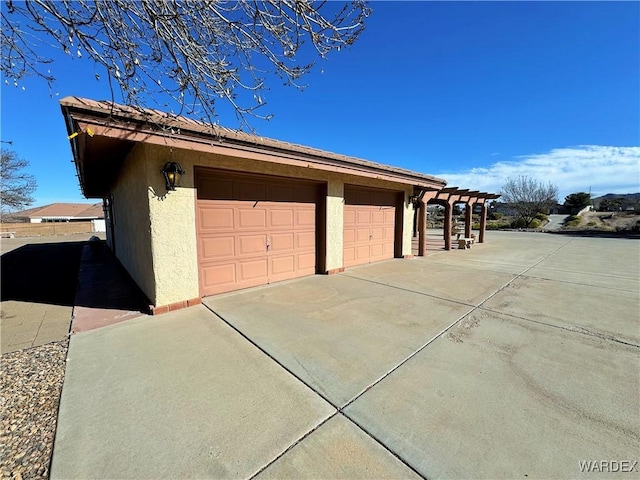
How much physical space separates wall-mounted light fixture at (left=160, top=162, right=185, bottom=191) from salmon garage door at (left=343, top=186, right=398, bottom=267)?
4553mm

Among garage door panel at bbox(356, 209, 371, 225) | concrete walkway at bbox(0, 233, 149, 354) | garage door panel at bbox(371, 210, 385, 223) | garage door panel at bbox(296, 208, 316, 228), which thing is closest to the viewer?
concrete walkway at bbox(0, 233, 149, 354)

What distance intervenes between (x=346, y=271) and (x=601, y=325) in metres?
5.01

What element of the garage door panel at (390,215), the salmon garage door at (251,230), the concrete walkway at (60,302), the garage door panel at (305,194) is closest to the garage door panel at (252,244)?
the salmon garage door at (251,230)

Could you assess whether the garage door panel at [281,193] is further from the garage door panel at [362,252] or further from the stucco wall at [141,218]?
the garage door panel at [362,252]

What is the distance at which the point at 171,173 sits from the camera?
4.39m

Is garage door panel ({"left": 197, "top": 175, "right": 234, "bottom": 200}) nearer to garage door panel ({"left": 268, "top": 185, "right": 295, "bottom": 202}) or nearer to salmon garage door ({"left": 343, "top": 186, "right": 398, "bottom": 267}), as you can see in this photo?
garage door panel ({"left": 268, "top": 185, "right": 295, "bottom": 202})

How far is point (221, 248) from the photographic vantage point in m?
5.46

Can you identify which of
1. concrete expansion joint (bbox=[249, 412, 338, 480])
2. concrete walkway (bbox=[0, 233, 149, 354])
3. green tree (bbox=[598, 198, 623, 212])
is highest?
green tree (bbox=[598, 198, 623, 212])

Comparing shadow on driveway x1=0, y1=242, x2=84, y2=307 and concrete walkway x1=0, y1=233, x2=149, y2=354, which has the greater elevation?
concrete walkway x1=0, y1=233, x2=149, y2=354

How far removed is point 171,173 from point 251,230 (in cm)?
195

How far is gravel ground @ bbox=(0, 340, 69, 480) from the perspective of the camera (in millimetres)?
1864

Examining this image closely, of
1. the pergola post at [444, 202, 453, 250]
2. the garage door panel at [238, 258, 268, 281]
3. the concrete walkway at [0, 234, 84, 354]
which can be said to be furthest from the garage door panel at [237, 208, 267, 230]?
the pergola post at [444, 202, 453, 250]

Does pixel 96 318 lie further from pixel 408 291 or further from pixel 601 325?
pixel 601 325

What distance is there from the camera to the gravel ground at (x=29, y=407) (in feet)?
6.12
